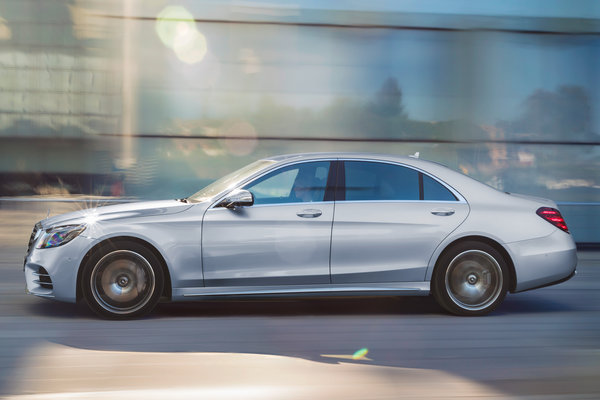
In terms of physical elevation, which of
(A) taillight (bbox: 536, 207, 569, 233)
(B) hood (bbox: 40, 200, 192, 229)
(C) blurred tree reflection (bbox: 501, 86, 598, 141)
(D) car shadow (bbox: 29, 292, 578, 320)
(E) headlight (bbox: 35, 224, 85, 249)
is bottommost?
(D) car shadow (bbox: 29, 292, 578, 320)

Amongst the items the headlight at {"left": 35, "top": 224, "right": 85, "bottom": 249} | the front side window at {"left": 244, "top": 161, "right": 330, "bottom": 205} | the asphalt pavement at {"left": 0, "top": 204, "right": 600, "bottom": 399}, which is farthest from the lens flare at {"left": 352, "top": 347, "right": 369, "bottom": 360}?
the headlight at {"left": 35, "top": 224, "right": 85, "bottom": 249}

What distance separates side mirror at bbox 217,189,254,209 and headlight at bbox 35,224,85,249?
1.20 metres

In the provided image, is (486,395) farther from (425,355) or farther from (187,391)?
(187,391)

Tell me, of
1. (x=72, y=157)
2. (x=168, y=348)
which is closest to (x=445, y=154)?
(x=72, y=157)

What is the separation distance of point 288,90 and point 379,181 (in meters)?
6.17

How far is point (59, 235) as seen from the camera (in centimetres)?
639

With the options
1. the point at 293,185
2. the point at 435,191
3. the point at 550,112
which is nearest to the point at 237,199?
the point at 293,185

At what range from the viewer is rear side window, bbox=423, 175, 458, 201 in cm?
683

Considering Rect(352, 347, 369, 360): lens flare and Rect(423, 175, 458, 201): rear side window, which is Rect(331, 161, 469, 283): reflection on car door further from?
Rect(352, 347, 369, 360): lens flare

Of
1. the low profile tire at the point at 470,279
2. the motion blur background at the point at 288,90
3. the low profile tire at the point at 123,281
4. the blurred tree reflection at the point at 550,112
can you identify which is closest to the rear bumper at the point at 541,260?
the low profile tire at the point at 470,279

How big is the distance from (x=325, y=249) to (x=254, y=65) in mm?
6810

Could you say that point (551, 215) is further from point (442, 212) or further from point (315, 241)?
point (315, 241)

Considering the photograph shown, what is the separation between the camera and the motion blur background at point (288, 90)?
41.3 ft

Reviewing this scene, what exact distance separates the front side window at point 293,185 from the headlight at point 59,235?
57.9 inches
